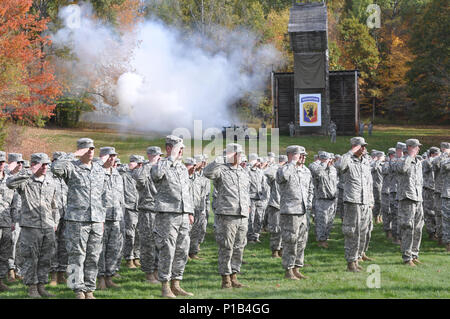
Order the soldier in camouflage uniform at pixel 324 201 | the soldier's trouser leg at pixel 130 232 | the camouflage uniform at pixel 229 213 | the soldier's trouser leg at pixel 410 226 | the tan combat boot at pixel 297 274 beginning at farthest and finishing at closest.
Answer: the soldier in camouflage uniform at pixel 324 201
the soldier's trouser leg at pixel 130 232
the soldier's trouser leg at pixel 410 226
the tan combat boot at pixel 297 274
the camouflage uniform at pixel 229 213

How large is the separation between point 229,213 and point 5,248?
4230 millimetres

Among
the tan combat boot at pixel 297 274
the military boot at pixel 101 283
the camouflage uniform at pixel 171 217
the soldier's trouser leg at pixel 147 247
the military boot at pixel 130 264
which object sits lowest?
the military boot at pixel 130 264

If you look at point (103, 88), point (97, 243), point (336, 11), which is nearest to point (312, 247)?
point (97, 243)

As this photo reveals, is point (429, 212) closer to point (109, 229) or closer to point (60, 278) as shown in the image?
point (109, 229)

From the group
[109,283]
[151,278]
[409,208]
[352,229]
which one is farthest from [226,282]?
[409,208]

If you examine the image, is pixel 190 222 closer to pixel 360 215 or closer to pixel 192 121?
pixel 360 215

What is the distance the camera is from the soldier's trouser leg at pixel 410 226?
10.4m

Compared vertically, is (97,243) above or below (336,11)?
below

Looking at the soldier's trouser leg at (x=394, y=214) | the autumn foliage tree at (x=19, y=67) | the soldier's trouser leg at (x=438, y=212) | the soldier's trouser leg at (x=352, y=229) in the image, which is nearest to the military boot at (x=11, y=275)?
the soldier's trouser leg at (x=352, y=229)

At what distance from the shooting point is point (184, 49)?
30.5m

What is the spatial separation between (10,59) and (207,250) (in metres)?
15.9

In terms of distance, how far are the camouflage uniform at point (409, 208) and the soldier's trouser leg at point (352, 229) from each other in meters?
1.24

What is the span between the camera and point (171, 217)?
310 inches

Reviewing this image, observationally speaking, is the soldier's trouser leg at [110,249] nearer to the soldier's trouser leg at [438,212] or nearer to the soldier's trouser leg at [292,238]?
the soldier's trouser leg at [292,238]
